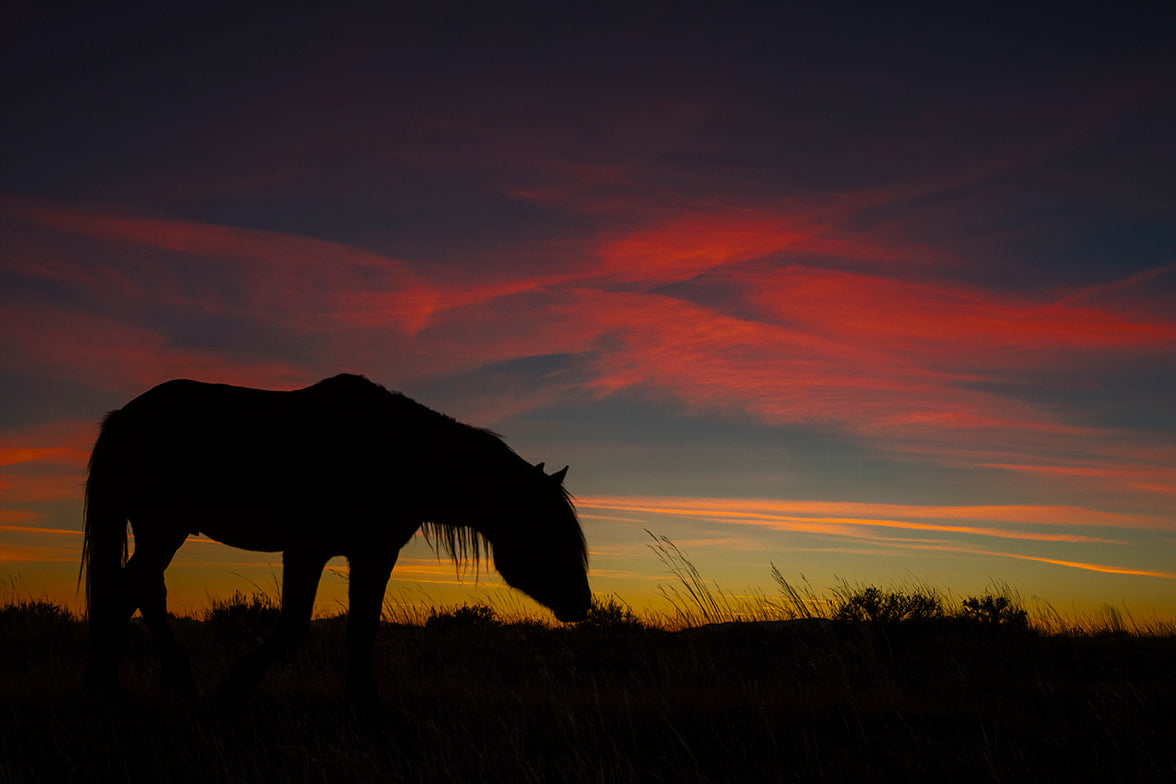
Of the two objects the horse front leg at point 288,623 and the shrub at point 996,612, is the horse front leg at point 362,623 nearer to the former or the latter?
the horse front leg at point 288,623

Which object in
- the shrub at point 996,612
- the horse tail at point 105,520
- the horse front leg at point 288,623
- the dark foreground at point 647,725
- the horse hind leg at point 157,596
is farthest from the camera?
the shrub at point 996,612

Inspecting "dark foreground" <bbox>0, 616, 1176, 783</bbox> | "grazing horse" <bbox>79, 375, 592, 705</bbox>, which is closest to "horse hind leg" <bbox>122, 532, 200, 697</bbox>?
"grazing horse" <bbox>79, 375, 592, 705</bbox>

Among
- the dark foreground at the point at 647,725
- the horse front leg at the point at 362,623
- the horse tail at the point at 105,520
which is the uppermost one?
the horse tail at the point at 105,520

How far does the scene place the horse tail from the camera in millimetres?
7996

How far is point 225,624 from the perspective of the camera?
46.5 ft

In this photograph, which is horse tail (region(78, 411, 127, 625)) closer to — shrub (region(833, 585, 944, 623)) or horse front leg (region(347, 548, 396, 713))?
horse front leg (region(347, 548, 396, 713))

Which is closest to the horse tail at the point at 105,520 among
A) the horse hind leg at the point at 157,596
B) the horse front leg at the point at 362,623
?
the horse hind leg at the point at 157,596

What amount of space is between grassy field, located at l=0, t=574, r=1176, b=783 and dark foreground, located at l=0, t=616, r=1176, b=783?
26 mm

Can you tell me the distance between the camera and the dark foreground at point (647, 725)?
5.73m

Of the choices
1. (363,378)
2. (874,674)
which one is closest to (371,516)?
(363,378)

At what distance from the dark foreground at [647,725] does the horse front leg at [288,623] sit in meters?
0.22

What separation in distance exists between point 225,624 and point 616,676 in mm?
7402

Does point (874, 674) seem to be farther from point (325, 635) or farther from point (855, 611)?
point (325, 635)

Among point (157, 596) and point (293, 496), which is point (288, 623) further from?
point (157, 596)
